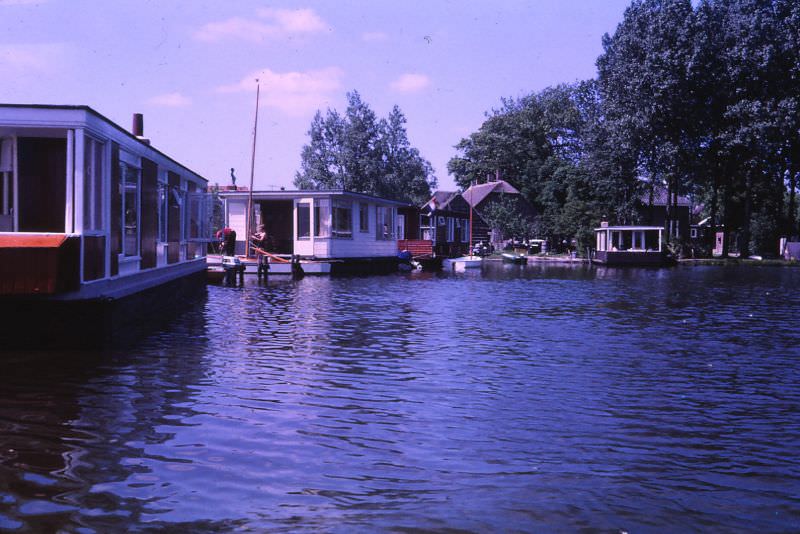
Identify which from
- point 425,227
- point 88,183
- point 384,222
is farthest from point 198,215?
point 425,227

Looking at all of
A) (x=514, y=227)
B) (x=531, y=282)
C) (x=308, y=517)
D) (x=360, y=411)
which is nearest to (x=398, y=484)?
(x=308, y=517)

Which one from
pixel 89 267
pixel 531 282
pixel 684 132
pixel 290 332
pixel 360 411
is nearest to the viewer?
pixel 360 411

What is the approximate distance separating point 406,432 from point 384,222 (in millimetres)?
39063

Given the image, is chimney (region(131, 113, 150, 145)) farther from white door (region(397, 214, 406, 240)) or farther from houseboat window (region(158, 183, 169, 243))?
white door (region(397, 214, 406, 240))

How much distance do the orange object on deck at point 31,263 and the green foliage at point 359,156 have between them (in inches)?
2951

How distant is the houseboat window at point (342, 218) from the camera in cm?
3909

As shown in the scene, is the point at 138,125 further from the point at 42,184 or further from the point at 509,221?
the point at 509,221

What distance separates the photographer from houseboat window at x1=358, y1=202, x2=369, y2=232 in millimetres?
42188

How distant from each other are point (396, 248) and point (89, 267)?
3663cm

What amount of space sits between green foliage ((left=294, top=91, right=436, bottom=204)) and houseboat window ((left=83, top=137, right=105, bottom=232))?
73386mm

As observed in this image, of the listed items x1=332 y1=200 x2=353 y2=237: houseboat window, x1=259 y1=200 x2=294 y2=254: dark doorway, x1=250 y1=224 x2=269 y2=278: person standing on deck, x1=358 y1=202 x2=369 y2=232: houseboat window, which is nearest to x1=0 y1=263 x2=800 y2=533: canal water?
x1=250 y1=224 x2=269 y2=278: person standing on deck

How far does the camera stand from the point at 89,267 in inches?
488

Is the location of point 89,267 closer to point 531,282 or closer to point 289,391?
point 289,391

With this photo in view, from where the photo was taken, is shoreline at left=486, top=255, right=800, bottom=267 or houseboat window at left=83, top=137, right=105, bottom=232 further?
shoreline at left=486, top=255, right=800, bottom=267
